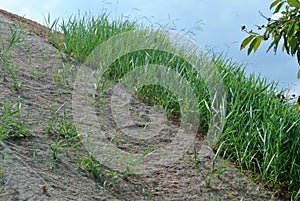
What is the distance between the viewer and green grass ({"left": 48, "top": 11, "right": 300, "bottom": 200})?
8.93ft

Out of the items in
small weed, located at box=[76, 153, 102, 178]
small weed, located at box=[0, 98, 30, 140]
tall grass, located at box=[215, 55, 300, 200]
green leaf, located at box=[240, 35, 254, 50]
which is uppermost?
green leaf, located at box=[240, 35, 254, 50]

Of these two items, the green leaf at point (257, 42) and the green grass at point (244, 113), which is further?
the green grass at point (244, 113)

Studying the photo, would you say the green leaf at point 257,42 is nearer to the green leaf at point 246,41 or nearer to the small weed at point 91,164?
the green leaf at point 246,41

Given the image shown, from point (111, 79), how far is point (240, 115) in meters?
1.28

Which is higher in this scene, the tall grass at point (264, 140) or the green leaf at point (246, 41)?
the green leaf at point (246, 41)

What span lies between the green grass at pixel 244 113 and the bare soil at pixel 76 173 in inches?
4.9

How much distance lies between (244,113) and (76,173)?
1.41 meters

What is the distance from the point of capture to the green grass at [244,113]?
2.72m

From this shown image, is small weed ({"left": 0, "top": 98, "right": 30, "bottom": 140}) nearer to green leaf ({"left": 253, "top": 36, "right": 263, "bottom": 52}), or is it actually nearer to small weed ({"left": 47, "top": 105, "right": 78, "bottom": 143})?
small weed ({"left": 47, "top": 105, "right": 78, "bottom": 143})

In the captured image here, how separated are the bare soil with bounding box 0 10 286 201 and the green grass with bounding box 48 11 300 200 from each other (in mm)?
125

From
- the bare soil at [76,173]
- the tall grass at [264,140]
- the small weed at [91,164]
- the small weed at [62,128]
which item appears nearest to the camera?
the bare soil at [76,173]

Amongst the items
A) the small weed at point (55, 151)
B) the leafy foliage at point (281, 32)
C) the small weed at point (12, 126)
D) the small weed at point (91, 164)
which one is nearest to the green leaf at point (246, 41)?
the leafy foliage at point (281, 32)

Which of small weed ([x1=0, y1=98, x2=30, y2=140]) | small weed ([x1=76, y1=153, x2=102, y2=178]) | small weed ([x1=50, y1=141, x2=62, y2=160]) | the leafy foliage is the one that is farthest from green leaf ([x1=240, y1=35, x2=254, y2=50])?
small weed ([x1=0, y1=98, x2=30, y2=140])

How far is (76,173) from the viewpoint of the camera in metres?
2.17
